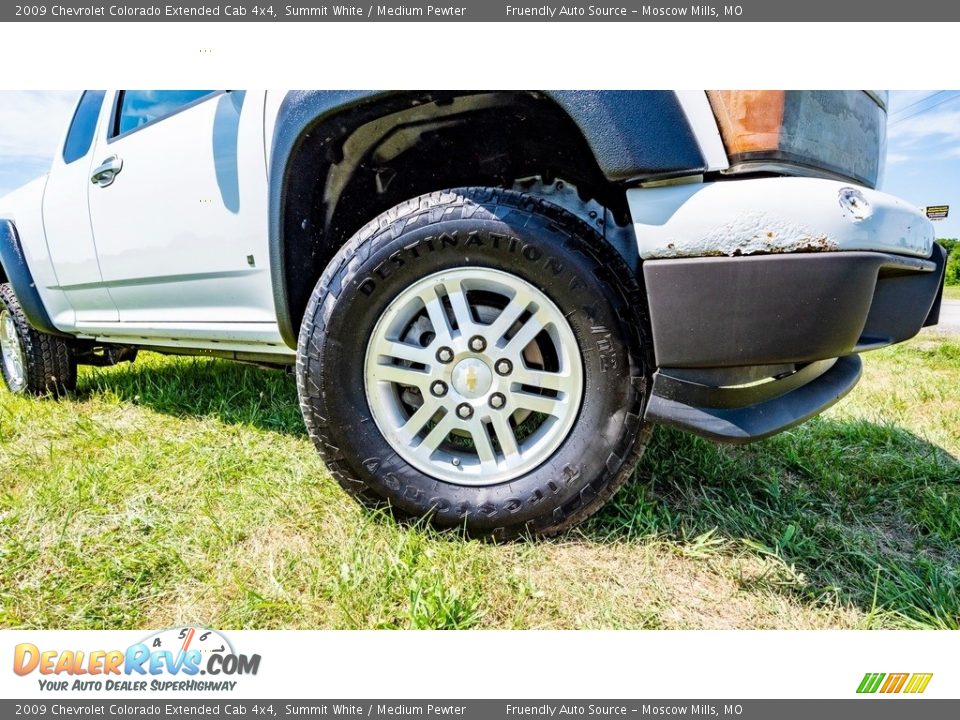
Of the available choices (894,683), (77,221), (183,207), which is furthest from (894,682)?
(77,221)

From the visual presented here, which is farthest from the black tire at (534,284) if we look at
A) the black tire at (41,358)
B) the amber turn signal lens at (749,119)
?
the black tire at (41,358)

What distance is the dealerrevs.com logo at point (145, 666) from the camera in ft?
3.32

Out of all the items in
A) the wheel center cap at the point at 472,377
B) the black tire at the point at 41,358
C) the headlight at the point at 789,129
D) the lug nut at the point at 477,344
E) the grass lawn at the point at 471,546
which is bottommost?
the black tire at the point at 41,358

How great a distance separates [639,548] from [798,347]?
1.97 ft

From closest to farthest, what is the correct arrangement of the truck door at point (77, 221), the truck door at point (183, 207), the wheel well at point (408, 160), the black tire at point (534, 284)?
the black tire at point (534, 284) < the wheel well at point (408, 160) < the truck door at point (183, 207) < the truck door at point (77, 221)

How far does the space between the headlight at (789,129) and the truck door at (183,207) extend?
125 cm

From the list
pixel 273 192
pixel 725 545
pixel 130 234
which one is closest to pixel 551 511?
pixel 725 545

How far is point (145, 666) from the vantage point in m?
1.03

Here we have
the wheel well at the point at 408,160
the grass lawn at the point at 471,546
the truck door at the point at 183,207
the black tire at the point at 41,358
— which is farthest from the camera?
the black tire at the point at 41,358

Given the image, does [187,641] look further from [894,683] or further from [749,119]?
[749,119]

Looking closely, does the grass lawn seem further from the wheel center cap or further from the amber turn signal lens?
the amber turn signal lens

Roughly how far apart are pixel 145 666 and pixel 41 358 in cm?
252

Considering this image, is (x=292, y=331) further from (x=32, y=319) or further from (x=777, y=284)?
(x=32, y=319)

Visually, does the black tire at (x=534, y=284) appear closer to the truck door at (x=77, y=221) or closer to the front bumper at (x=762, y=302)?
the front bumper at (x=762, y=302)
